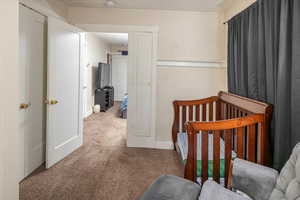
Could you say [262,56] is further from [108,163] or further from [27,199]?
[27,199]

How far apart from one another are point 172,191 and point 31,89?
213cm

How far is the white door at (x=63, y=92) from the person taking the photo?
2707mm

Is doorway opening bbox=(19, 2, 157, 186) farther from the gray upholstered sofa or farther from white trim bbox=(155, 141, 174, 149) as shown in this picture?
the gray upholstered sofa

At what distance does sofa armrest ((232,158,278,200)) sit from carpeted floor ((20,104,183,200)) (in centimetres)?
112

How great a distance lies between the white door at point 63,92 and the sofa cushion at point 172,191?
190cm

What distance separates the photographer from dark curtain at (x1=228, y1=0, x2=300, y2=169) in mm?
1554

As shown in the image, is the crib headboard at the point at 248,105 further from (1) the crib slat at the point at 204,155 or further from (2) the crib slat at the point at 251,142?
(1) the crib slat at the point at 204,155

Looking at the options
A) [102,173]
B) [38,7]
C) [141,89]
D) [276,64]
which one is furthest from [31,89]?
[276,64]

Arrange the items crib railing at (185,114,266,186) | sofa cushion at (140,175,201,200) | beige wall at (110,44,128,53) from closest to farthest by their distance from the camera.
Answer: sofa cushion at (140,175,201,200) → crib railing at (185,114,266,186) → beige wall at (110,44,128,53)

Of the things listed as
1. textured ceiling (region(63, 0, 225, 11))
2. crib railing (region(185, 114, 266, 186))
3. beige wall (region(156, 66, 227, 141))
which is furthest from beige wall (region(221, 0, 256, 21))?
crib railing (region(185, 114, 266, 186))

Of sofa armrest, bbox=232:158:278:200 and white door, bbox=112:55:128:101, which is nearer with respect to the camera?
sofa armrest, bbox=232:158:278:200

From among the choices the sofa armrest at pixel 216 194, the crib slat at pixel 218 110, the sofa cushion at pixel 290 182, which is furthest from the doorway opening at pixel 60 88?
the sofa cushion at pixel 290 182

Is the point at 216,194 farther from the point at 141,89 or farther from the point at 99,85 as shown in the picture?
A: the point at 99,85

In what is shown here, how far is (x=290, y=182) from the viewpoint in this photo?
1183 mm
